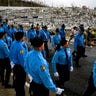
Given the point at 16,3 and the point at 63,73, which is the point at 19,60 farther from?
the point at 16,3

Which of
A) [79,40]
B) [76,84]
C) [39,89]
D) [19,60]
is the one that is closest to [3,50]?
[19,60]

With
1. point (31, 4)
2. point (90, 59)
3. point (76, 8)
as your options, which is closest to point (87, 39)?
point (90, 59)

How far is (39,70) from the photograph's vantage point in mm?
6988

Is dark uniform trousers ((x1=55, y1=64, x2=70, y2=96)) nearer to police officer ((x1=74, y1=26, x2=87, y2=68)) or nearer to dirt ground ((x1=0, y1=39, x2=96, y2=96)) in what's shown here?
dirt ground ((x1=0, y1=39, x2=96, y2=96))

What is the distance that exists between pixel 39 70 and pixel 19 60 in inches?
105

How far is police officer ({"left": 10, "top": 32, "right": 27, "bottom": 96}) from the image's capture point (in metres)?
9.49

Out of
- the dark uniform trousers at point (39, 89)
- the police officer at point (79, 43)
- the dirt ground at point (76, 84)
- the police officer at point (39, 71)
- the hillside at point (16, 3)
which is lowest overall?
the hillside at point (16, 3)

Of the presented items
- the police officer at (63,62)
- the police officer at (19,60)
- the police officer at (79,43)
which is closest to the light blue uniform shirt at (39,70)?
the police officer at (19,60)

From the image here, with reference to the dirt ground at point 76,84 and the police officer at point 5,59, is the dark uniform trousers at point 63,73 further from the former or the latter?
the police officer at point 5,59

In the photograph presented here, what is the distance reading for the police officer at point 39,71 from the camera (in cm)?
696

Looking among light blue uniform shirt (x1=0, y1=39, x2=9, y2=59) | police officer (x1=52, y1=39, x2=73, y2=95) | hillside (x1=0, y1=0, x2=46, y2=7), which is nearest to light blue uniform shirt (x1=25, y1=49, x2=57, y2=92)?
police officer (x1=52, y1=39, x2=73, y2=95)

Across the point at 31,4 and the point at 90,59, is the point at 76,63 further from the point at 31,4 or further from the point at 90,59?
the point at 31,4

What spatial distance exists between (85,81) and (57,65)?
2565 millimetres

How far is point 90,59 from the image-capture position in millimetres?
18438
